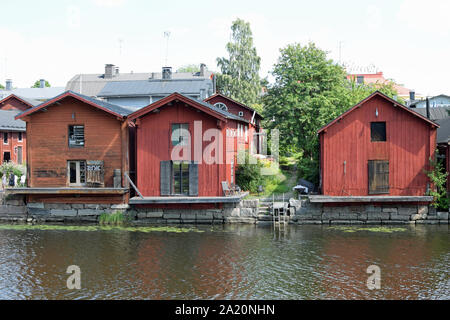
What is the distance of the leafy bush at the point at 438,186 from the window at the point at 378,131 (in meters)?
3.22

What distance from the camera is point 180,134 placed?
31562mm

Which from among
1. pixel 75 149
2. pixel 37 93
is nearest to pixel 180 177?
pixel 75 149

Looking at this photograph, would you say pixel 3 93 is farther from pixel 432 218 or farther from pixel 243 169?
pixel 432 218

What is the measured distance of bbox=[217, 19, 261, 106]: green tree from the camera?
6894cm

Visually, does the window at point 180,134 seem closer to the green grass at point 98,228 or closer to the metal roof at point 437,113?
the green grass at point 98,228

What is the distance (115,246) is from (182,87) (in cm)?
4252

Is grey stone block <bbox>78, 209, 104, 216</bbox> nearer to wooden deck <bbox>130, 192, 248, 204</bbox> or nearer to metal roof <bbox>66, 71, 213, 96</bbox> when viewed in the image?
wooden deck <bbox>130, 192, 248, 204</bbox>

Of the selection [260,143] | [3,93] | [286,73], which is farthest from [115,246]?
[3,93]

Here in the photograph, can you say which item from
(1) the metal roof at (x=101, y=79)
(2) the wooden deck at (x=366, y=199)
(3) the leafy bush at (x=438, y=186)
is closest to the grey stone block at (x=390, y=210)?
(2) the wooden deck at (x=366, y=199)

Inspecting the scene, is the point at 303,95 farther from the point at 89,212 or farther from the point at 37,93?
the point at 37,93

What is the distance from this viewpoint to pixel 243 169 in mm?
35062

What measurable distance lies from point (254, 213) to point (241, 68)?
42.5 metres

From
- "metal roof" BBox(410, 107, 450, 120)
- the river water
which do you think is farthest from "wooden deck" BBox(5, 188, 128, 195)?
"metal roof" BBox(410, 107, 450, 120)
